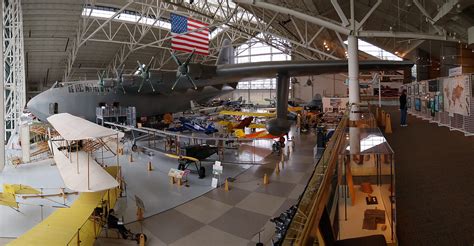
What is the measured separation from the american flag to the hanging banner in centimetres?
1529

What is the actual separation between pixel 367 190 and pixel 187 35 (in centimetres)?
2066

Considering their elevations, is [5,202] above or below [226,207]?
above

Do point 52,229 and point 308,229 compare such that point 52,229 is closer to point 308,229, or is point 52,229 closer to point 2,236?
point 2,236

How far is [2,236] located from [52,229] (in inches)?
92.2

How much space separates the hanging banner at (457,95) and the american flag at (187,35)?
15.3 m

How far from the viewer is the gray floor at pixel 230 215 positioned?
18.9 feet

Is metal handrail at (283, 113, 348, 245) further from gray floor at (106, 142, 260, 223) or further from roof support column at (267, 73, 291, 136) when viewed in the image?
roof support column at (267, 73, 291, 136)

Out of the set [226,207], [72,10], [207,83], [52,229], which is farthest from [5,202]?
[72,10]

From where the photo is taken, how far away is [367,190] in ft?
10.4

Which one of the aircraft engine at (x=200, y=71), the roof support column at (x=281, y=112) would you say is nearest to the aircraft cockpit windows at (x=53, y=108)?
the aircraft engine at (x=200, y=71)

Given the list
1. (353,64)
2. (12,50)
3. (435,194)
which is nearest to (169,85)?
(353,64)

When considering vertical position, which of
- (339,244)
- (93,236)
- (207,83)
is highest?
(207,83)

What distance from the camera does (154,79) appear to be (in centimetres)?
1414

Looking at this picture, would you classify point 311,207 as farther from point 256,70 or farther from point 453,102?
point 453,102
